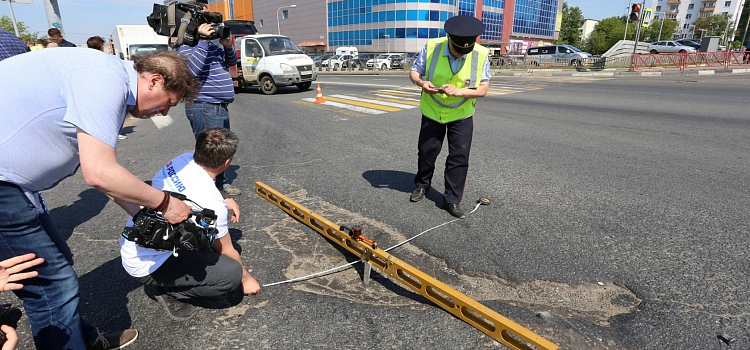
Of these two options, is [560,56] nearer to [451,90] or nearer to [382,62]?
[382,62]

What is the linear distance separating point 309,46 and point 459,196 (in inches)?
3009

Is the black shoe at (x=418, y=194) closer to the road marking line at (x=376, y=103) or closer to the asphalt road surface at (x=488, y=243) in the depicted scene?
the asphalt road surface at (x=488, y=243)

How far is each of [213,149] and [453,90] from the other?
232cm

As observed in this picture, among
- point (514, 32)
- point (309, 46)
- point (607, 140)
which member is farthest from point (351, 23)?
point (607, 140)

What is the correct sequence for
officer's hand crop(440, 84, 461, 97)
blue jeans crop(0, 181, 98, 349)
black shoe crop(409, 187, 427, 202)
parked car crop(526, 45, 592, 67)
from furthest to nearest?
parked car crop(526, 45, 592, 67)
black shoe crop(409, 187, 427, 202)
officer's hand crop(440, 84, 461, 97)
blue jeans crop(0, 181, 98, 349)

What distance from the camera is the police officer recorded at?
3.78 m

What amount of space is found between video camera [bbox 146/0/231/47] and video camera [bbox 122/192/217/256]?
2634 mm

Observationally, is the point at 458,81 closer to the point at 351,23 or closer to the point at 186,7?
the point at 186,7

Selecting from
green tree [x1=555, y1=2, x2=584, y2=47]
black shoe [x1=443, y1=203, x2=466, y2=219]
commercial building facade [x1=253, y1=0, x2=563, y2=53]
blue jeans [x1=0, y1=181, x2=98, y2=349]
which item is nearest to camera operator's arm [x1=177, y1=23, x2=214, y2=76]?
blue jeans [x1=0, y1=181, x2=98, y2=349]

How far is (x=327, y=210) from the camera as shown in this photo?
4238mm

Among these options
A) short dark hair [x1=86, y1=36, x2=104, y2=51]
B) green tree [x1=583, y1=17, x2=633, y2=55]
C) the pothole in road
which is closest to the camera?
the pothole in road

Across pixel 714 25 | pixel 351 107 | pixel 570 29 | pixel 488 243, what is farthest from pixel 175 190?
pixel 714 25

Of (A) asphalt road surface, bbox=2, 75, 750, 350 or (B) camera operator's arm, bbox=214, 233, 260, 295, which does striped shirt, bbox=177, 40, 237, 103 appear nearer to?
(A) asphalt road surface, bbox=2, 75, 750, 350

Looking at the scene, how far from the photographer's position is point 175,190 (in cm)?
227
